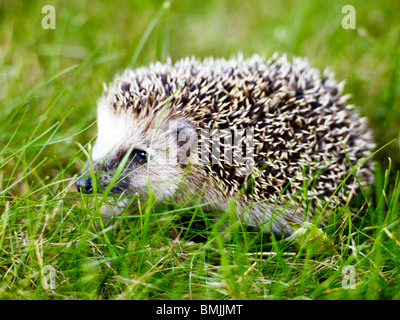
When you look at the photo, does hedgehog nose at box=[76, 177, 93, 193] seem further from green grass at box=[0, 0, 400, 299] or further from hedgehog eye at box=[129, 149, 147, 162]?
hedgehog eye at box=[129, 149, 147, 162]

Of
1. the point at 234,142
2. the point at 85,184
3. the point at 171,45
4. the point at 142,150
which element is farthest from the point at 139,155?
the point at 171,45

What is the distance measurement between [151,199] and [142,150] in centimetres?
60

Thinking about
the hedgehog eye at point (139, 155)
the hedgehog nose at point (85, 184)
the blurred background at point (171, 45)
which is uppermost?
the blurred background at point (171, 45)

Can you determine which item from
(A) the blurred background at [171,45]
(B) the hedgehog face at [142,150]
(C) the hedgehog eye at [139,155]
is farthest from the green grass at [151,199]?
(C) the hedgehog eye at [139,155]

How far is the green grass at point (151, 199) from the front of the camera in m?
2.00

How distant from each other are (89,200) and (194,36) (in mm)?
2658

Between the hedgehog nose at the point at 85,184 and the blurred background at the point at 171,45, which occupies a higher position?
the blurred background at the point at 171,45

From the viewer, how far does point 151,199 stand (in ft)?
6.68

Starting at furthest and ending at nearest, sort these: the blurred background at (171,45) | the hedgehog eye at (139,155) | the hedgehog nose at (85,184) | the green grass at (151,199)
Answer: the blurred background at (171,45) → the hedgehog eye at (139,155) → the hedgehog nose at (85,184) → the green grass at (151,199)

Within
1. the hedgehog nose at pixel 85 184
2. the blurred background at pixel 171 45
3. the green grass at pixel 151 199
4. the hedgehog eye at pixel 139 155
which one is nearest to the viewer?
the green grass at pixel 151 199

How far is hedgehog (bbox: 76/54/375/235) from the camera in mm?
2434

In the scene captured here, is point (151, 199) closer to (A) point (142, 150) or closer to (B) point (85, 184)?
(B) point (85, 184)

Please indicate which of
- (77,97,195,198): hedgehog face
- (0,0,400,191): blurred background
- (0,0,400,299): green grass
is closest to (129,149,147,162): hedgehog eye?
(77,97,195,198): hedgehog face

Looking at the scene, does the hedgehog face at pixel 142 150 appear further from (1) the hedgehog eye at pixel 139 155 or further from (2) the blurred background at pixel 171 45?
(2) the blurred background at pixel 171 45
